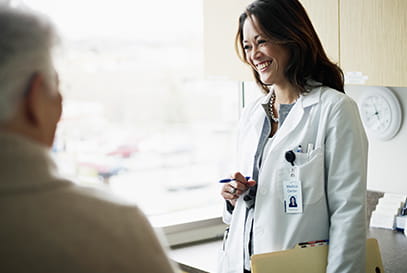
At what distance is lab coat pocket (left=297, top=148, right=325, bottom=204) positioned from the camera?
160 cm

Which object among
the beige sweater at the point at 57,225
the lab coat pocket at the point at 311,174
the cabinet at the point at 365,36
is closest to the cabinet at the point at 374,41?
the cabinet at the point at 365,36

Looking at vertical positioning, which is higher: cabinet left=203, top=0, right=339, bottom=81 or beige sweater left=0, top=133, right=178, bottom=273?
cabinet left=203, top=0, right=339, bottom=81

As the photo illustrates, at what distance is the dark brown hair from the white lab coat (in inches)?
2.7

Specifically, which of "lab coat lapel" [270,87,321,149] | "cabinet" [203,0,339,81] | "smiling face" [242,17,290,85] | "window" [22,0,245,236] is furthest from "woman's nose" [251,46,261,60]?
"window" [22,0,245,236]

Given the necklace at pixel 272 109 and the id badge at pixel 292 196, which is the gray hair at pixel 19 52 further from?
the necklace at pixel 272 109

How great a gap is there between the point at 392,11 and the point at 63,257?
151cm

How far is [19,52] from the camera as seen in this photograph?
2.33ft

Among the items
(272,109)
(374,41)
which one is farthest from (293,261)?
(374,41)

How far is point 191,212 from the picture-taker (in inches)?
110

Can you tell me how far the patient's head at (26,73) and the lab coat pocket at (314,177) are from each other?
1001 mm

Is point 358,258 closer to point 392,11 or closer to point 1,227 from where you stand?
point 392,11

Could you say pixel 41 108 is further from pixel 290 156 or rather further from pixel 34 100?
pixel 290 156

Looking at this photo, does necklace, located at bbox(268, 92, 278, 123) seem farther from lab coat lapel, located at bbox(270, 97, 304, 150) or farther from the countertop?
the countertop

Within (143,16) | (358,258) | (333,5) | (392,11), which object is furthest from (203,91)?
(358,258)
